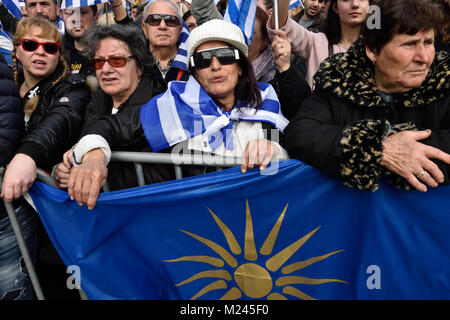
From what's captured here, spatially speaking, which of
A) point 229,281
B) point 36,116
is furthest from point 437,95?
point 36,116

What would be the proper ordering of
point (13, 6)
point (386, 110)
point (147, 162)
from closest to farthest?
point (386, 110)
point (147, 162)
point (13, 6)

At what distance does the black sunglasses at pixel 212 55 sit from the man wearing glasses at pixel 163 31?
105cm

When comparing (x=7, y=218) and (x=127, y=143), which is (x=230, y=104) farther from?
(x=7, y=218)

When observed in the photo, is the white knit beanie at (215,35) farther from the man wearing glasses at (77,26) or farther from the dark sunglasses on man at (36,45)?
the man wearing glasses at (77,26)

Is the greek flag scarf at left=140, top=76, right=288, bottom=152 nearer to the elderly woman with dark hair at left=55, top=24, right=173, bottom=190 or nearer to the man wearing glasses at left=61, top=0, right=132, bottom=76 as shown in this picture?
the elderly woman with dark hair at left=55, top=24, right=173, bottom=190

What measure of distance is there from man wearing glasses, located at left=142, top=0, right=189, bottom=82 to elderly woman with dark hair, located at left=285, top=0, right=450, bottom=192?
184cm

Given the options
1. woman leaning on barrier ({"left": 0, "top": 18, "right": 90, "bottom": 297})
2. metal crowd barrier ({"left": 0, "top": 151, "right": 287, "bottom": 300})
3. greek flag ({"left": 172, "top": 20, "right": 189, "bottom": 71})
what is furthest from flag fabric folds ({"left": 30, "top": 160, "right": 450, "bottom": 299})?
greek flag ({"left": 172, "top": 20, "right": 189, "bottom": 71})

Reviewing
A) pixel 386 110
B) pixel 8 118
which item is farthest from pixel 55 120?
pixel 386 110

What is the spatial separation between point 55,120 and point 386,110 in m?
1.99

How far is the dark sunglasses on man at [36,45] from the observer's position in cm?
281

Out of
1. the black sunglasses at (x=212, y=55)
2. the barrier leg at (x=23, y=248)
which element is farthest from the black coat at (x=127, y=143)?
the barrier leg at (x=23, y=248)

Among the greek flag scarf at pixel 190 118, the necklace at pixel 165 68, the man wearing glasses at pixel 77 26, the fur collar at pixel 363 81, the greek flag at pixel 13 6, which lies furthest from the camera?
the greek flag at pixel 13 6

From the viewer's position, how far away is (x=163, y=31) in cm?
355
